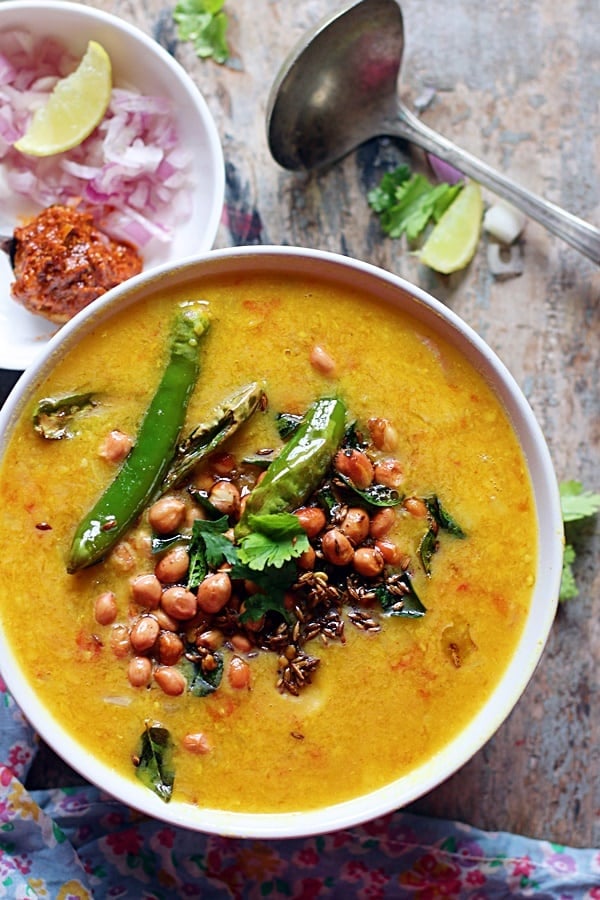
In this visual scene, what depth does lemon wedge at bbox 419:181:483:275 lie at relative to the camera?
285 cm

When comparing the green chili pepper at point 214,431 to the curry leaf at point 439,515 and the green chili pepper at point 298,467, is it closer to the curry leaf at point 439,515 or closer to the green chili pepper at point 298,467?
the green chili pepper at point 298,467

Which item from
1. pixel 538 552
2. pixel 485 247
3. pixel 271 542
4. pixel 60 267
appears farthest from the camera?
pixel 485 247

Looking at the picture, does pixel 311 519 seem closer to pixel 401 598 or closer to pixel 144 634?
pixel 401 598

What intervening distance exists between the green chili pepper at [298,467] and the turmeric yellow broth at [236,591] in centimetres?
6

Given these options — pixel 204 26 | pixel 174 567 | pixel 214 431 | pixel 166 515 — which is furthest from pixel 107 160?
pixel 174 567

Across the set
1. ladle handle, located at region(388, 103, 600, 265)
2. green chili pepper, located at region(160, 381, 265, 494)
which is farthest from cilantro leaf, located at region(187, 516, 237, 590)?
ladle handle, located at region(388, 103, 600, 265)

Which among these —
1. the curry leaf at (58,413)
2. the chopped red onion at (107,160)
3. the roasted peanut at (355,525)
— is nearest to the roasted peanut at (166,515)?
the curry leaf at (58,413)

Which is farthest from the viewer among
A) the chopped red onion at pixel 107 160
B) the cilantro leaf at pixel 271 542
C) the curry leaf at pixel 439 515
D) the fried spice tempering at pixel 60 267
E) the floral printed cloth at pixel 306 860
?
the floral printed cloth at pixel 306 860

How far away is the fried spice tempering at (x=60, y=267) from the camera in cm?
259

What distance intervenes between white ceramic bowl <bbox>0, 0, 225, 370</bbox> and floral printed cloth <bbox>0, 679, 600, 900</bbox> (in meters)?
1.13

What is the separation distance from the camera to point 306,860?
2877mm

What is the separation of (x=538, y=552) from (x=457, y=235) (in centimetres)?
106

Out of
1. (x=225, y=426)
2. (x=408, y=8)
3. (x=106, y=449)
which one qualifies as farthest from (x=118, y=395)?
(x=408, y=8)

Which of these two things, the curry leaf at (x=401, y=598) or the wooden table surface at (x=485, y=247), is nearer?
the curry leaf at (x=401, y=598)
